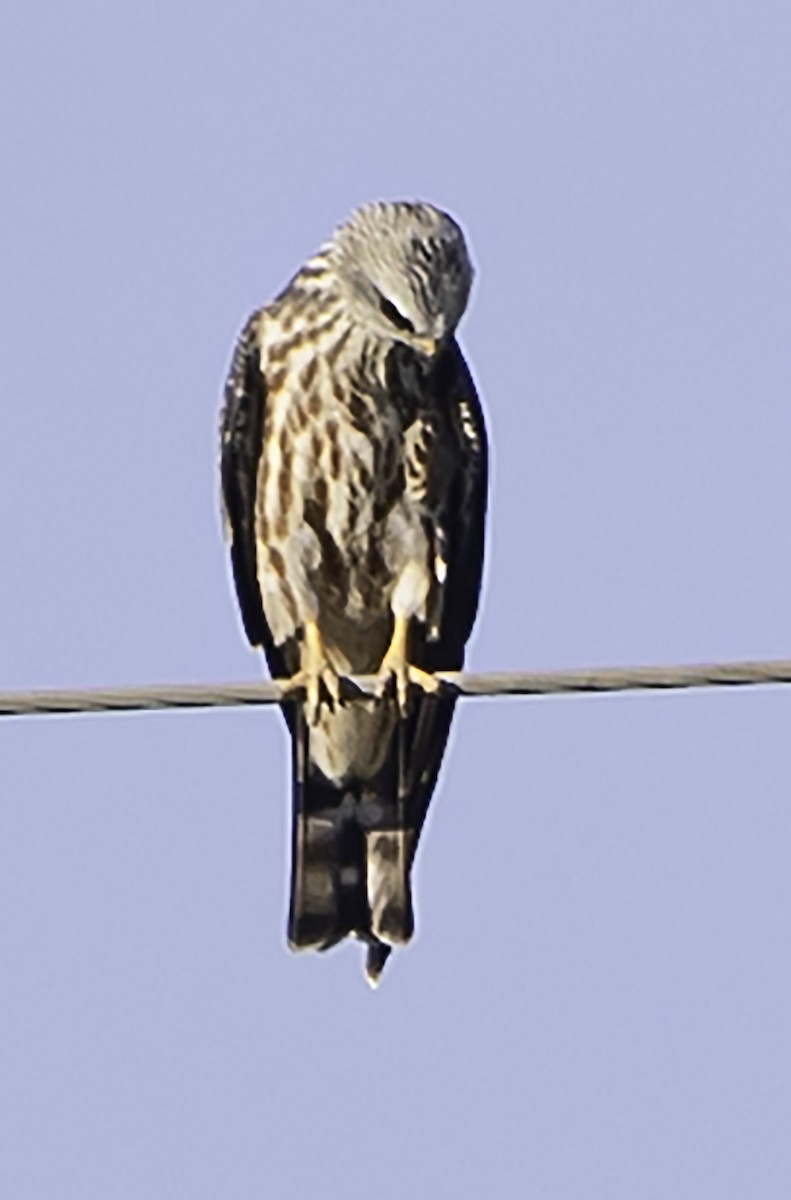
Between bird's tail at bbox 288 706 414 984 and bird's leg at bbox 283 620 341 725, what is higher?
bird's leg at bbox 283 620 341 725

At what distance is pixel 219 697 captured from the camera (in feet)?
25.4

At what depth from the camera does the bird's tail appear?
34.5ft

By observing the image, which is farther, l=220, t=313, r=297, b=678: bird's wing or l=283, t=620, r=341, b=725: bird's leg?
l=220, t=313, r=297, b=678: bird's wing

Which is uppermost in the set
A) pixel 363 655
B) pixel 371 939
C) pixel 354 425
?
pixel 354 425

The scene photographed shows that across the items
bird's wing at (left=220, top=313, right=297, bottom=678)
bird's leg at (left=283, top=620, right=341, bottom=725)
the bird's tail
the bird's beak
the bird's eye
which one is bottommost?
the bird's tail

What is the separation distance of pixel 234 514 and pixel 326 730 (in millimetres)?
742

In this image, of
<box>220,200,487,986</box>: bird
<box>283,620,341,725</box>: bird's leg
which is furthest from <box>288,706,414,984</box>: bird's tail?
<box>283,620,341,725</box>: bird's leg

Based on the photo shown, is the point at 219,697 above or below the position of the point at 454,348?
below

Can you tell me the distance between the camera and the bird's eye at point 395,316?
33.3 feet

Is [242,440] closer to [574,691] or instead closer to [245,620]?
[245,620]

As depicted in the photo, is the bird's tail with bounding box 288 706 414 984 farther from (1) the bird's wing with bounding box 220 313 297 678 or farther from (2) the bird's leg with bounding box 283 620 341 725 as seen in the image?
(1) the bird's wing with bounding box 220 313 297 678

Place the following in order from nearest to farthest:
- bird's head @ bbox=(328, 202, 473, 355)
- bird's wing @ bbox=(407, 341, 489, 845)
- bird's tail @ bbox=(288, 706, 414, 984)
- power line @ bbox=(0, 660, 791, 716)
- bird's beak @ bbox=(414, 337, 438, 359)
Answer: power line @ bbox=(0, 660, 791, 716) → bird's beak @ bbox=(414, 337, 438, 359) → bird's head @ bbox=(328, 202, 473, 355) → bird's wing @ bbox=(407, 341, 489, 845) → bird's tail @ bbox=(288, 706, 414, 984)

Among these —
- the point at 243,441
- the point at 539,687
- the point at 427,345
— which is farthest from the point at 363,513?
the point at 539,687

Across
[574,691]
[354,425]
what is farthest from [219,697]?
[354,425]
